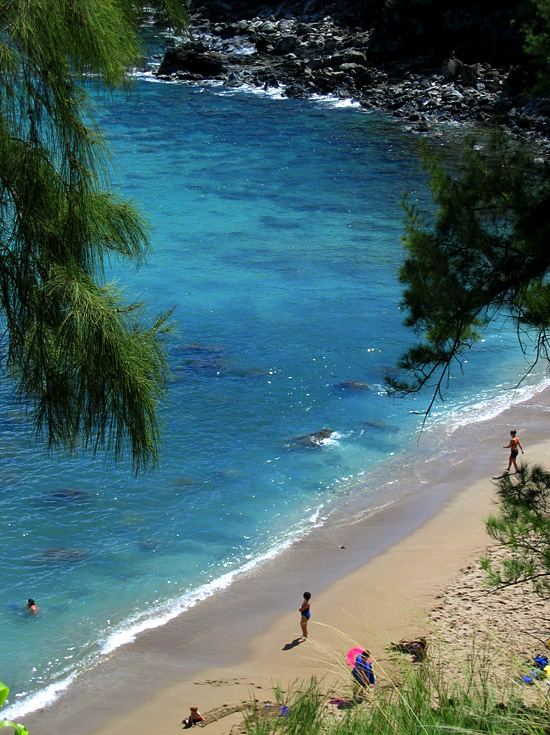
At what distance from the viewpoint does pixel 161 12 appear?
824 cm

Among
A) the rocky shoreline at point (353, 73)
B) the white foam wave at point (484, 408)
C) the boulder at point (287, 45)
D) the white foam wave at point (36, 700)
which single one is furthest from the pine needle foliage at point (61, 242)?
the boulder at point (287, 45)

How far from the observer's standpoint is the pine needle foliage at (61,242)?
634 centimetres

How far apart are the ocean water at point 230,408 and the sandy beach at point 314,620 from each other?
567 mm

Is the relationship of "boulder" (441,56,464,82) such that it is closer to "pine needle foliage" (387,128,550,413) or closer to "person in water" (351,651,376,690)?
"pine needle foliage" (387,128,550,413)

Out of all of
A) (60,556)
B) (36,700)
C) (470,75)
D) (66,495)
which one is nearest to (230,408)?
(66,495)

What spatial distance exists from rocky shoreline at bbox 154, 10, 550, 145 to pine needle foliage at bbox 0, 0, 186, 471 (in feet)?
126

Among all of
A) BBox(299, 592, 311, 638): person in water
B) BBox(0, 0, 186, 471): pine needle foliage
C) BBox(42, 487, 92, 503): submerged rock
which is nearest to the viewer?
BBox(0, 0, 186, 471): pine needle foliage

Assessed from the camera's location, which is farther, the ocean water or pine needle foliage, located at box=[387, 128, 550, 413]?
the ocean water

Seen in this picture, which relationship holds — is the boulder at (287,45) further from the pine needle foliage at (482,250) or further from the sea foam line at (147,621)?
the pine needle foliage at (482,250)

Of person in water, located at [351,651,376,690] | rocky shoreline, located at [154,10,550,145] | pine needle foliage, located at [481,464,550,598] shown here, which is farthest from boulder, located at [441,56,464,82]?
person in water, located at [351,651,376,690]

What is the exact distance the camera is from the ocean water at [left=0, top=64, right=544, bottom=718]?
599 inches

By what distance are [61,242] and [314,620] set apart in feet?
31.8

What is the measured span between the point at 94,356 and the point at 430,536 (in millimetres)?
12011

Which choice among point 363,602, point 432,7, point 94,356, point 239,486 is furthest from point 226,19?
point 94,356
